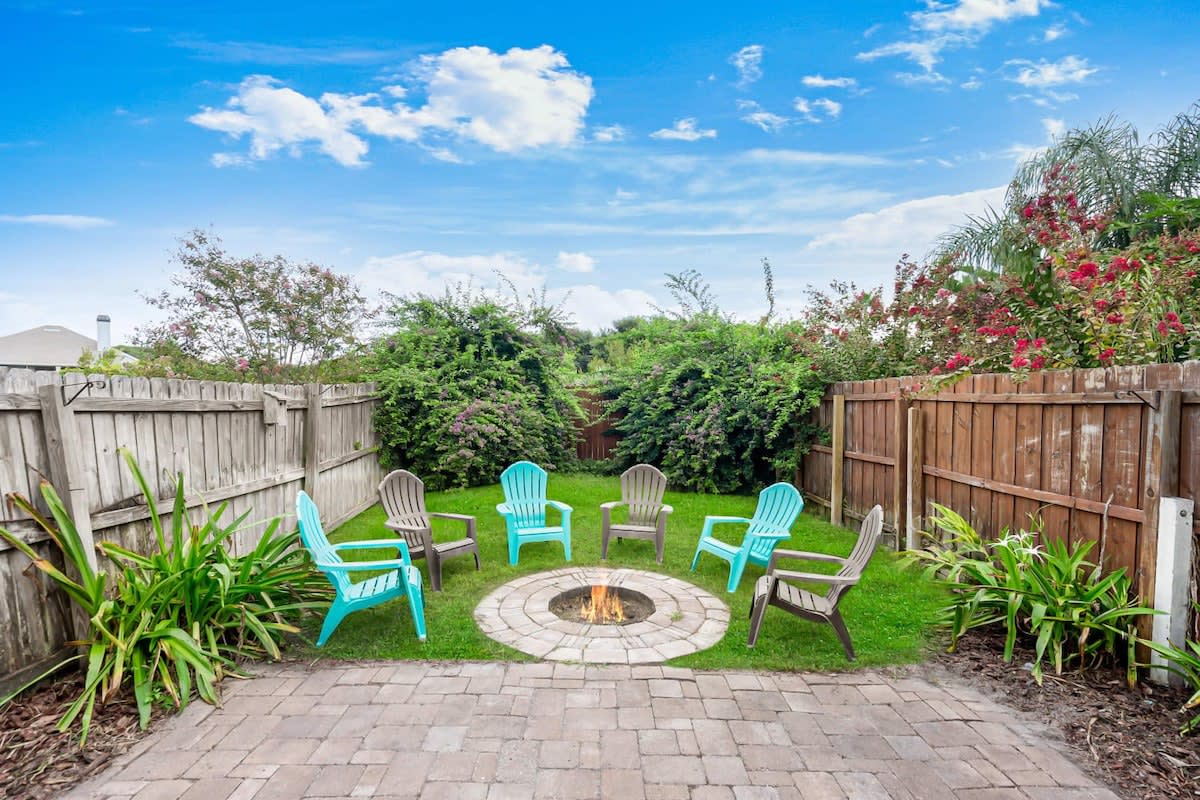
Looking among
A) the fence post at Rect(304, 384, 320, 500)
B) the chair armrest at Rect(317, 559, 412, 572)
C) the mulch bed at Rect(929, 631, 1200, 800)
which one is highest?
the fence post at Rect(304, 384, 320, 500)

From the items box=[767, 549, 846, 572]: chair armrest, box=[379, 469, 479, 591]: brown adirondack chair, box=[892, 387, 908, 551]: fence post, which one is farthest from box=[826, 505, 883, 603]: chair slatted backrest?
box=[379, 469, 479, 591]: brown adirondack chair

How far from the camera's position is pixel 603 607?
3.86m

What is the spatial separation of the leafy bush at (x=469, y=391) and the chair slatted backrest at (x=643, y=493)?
2.96 metres

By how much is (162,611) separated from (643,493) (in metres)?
3.85

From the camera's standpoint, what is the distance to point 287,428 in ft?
16.2

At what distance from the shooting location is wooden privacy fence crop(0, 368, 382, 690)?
8.05ft

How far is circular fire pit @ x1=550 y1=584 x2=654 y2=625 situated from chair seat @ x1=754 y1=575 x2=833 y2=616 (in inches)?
33.8

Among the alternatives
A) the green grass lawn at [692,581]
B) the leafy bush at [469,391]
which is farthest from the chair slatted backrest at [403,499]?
the leafy bush at [469,391]

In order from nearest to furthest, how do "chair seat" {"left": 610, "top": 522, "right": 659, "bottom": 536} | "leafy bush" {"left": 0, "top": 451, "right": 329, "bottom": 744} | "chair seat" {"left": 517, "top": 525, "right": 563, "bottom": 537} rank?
"leafy bush" {"left": 0, "top": 451, "right": 329, "bottom": 744}
"chair seat" {"left": 517, "top": 525, "right": 563, "bottom": 537}
"chair seat" {"left": 610, "top": 522, "right": 659, "bottom": 536}

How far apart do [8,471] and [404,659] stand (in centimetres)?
204

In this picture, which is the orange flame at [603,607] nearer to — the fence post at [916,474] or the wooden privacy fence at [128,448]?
the wooden privacy fence at [128,448]

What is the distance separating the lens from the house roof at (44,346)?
10.3 m

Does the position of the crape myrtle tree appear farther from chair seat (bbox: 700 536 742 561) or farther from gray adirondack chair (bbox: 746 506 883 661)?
gray adirondack chair (bbox: 746 506 883 661)

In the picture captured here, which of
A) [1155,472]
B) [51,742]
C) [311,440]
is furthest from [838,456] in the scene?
[51,742]
